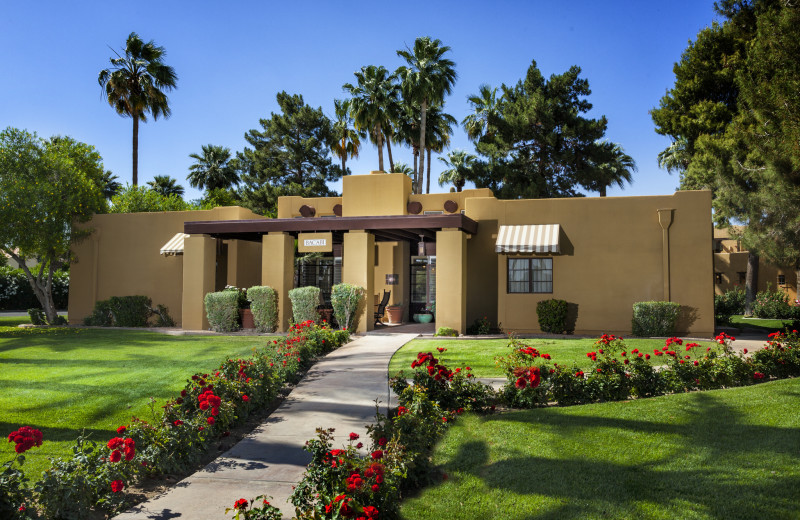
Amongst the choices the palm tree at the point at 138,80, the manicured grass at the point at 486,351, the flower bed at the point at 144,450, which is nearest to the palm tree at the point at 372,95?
the palm tree at the point at 138,80

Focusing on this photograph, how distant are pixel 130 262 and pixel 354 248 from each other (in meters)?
9.72

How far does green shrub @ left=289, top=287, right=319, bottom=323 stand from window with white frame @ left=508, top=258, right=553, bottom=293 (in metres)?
5.73

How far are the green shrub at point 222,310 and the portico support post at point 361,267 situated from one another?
3.71 m

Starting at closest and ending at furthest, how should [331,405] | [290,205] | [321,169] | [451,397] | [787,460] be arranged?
[787,460]
[451,397]
[331,405]
[290,205]
[321,169]

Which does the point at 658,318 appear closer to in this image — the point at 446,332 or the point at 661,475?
the point at 446,332

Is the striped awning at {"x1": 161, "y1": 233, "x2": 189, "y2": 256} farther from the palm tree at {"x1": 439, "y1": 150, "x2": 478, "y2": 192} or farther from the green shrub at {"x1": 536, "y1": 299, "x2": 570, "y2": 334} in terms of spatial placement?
the palm tree at {"x1": 439, "y1": 150, "x2": 478, "y2": 192}

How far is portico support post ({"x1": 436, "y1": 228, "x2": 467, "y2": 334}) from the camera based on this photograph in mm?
14461

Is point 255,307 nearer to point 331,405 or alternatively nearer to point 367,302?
point 367,302

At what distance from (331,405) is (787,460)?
16.3 ft

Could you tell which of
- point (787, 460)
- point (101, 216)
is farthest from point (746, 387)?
point (101, 216)

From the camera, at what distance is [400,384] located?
21.7 feet

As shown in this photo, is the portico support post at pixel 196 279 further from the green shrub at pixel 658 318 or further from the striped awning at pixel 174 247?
the green shrub at pixel 658 318

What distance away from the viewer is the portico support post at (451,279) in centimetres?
1446

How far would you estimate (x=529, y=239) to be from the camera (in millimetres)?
14766
